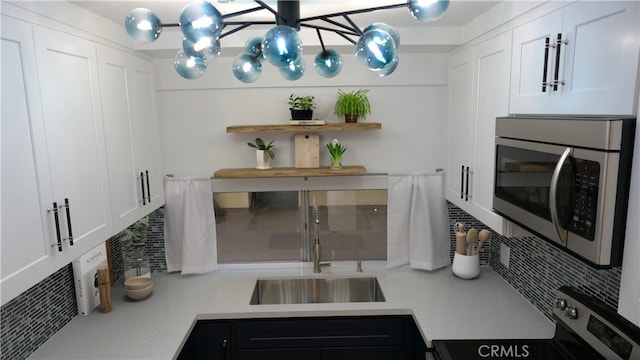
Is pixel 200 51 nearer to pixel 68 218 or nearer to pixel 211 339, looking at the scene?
pixel 68 218

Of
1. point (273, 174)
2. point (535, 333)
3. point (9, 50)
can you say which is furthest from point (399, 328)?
point (9, 50)

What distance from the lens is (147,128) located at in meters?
2.53

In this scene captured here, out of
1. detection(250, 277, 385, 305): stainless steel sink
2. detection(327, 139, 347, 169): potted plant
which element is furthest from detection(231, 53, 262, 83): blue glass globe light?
detection(250, 277, 385, 305): stainless steel sink

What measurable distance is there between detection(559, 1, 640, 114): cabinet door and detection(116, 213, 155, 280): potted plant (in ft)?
7.71

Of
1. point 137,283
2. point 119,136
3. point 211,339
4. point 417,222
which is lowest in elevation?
point 211,339

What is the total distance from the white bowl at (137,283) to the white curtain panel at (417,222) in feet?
4.94

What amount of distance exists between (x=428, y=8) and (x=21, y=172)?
1.38m

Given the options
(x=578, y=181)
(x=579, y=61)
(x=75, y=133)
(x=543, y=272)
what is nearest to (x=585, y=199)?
(x=578, y=181)

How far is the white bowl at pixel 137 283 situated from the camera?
2441mm

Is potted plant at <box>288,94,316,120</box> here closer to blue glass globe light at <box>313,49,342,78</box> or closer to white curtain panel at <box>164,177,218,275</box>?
white curtain panel at <box>164,177,218,275</box>

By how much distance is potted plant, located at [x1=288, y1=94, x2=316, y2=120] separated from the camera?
8.68 ft

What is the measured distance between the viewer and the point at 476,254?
8.69 ft

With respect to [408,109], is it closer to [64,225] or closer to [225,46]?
[225,46]

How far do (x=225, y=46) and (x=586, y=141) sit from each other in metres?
1.88
